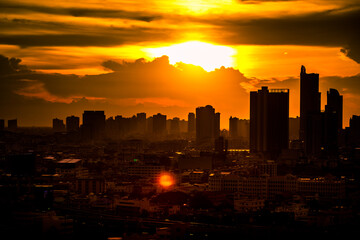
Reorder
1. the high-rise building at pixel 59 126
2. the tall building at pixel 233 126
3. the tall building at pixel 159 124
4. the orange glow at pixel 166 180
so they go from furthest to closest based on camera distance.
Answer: the tall building at pixel 159 124, the high-rise building at pixel 59 126, the tall building at pixel 233 126, the orange glow at pixel 166 180

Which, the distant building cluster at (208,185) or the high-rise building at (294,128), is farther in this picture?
the high-rise building at (294,128)

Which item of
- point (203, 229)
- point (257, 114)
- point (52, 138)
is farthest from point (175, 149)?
point (203, 229)

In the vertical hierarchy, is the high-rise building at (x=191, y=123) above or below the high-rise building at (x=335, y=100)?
below

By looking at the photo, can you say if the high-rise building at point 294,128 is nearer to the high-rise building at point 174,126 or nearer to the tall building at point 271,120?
the tall building at point 271,120

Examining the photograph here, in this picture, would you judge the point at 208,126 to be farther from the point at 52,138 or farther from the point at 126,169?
the point at 126,169

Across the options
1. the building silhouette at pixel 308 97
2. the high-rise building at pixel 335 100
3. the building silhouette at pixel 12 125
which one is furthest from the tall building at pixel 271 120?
the building silhouette at pixel 12 125

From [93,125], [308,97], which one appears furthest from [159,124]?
[308,97]
